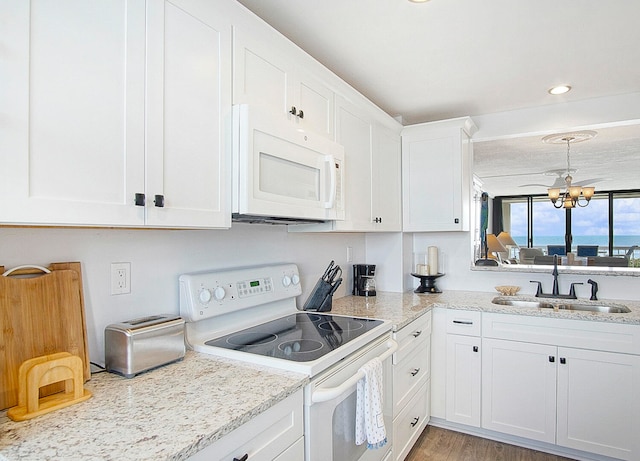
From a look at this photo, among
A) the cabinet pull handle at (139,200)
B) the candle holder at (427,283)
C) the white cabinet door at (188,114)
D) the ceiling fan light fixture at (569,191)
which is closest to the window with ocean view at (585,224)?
the ceiling fan light fixture at (569,191)

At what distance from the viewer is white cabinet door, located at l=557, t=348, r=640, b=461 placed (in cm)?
220

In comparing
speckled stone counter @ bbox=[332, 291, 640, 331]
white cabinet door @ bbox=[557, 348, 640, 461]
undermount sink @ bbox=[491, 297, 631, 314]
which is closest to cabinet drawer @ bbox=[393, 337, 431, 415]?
speckled stone counter @ bbox=[332, 291, 640, 331]

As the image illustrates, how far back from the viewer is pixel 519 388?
8.10 feet

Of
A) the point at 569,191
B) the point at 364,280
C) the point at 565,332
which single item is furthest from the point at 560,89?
the point at 364,280

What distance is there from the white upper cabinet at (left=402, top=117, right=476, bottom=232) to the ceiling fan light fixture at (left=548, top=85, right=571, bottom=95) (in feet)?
1.82

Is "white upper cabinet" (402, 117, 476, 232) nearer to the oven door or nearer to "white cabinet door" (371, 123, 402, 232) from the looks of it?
"white cabinet door" (371, 123, 402, 232)

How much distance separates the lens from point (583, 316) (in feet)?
7.54

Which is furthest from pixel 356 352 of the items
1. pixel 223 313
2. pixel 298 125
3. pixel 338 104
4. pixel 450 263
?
pixel 450 263

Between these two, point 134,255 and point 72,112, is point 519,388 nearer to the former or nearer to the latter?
point 134,255

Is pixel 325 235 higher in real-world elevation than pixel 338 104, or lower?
lower

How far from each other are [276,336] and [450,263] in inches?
78.4

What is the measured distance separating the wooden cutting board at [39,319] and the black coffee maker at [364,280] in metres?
2.03

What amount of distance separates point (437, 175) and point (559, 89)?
945 millimetres

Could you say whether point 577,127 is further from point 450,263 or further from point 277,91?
point 277,91
